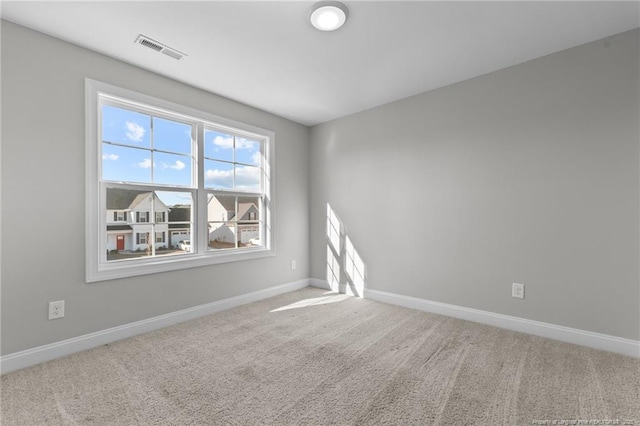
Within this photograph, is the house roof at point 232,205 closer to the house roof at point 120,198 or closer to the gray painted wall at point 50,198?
the house roof at point 120,198

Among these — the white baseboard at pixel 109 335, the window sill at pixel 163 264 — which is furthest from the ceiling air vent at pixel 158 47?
the white baseboard at pixel 109 335

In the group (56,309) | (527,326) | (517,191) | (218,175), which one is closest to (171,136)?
(218,175)

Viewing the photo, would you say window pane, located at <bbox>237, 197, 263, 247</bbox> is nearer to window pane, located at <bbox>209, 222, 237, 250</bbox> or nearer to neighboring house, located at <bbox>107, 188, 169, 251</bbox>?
window pane, located at <bbox>209, 222, 237, 250</bbox>

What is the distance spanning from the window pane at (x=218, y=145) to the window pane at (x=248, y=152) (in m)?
0.11

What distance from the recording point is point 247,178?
3820mm

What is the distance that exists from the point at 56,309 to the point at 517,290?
3.89m

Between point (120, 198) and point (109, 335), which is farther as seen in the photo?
point (120, 198)

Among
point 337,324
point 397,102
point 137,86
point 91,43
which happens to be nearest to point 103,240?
point 137,86

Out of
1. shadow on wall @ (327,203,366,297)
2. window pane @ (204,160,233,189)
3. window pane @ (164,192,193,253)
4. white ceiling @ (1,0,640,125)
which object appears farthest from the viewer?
shadow on wall @ (327,203,366,297)

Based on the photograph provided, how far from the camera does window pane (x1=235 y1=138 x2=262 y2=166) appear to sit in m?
3.72

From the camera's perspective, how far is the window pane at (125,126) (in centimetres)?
261

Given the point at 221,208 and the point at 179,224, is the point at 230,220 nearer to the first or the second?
the point at 221,208

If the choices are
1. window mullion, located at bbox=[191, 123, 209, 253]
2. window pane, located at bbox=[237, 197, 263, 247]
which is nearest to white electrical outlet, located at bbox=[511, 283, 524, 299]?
window pane, located at bbox=[237, 197, 263, 247]

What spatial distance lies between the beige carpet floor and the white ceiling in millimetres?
2467
